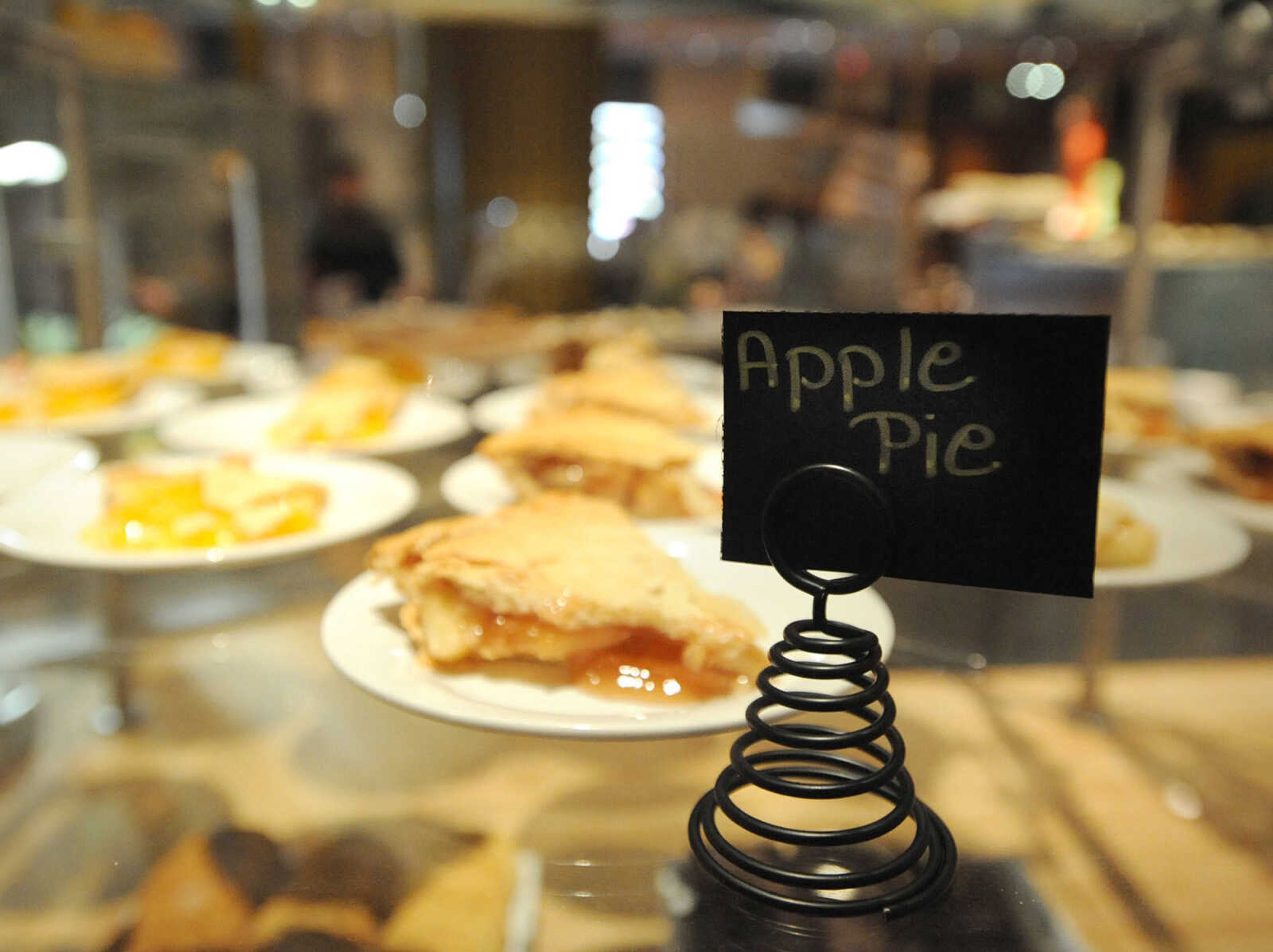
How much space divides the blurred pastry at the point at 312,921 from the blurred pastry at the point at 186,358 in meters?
1.77

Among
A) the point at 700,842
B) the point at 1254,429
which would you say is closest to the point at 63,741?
the point at 700,842

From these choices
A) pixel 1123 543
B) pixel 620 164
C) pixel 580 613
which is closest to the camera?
pixel 580 613

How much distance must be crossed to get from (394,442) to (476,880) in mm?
977

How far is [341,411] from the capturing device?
4.89 ft

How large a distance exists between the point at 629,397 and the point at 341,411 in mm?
457

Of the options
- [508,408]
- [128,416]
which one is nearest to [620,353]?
[508,408]

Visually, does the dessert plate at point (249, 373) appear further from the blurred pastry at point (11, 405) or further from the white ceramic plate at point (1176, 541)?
the white ceramic plate at point (1176, 541)

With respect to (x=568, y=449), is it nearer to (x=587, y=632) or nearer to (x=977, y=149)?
(x=587, y=632)

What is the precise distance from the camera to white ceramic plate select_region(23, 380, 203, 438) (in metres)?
1.54

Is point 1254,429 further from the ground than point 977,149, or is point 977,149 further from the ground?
point 977,149

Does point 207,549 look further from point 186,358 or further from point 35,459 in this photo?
point 186,358

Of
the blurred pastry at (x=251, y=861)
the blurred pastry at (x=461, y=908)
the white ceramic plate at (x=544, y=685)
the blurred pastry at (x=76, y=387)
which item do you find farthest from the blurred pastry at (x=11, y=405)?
the blurred pastry at (x=461, y=908)

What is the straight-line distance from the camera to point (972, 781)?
0.66m

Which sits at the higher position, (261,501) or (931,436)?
(931,436)
